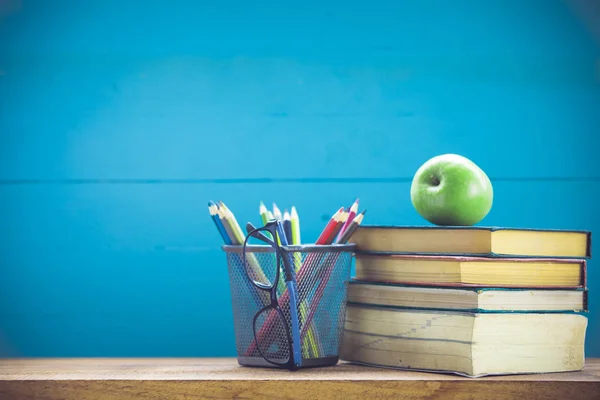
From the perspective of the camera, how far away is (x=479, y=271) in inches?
33.5

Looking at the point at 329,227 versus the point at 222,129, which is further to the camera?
the point at 222,129

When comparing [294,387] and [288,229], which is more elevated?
[288,229]

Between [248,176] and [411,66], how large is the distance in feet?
1.15

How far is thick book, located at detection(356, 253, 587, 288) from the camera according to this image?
2.78 ft

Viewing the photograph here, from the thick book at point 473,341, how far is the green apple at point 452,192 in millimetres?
140

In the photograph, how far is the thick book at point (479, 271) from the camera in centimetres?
85

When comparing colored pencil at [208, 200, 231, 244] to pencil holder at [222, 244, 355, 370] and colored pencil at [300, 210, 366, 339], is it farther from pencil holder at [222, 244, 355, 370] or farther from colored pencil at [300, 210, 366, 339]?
colored pencil at [300, 210, 366, 339]

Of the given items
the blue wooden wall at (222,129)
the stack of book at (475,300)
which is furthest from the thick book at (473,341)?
the blue wooden wall at (222,129)

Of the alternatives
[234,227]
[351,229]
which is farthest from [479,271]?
[234,227]

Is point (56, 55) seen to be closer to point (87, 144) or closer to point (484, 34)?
point (87, 144)

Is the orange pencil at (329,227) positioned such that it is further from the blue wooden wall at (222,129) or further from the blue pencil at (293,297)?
the blue wooden wall at (222,129)

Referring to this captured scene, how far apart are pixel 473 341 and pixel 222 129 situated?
0.67 m

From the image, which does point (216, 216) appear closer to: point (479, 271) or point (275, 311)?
point (275, 311)

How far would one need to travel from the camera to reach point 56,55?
4.35 feet
